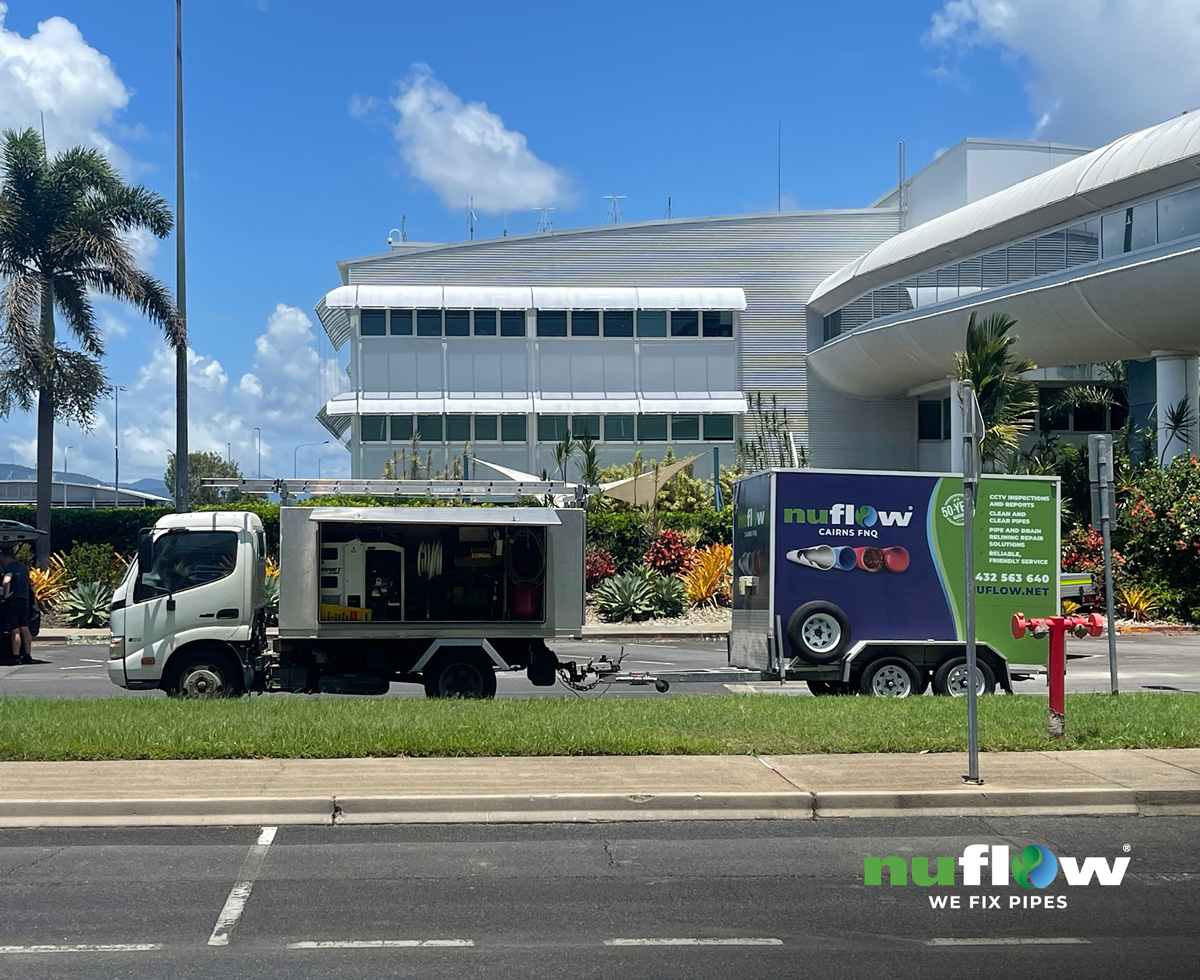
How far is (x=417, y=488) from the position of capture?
1571 centimetres

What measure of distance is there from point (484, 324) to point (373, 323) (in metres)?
3.76

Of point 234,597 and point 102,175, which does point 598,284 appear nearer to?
point 102,175

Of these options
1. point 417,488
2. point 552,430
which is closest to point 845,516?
point 417,488

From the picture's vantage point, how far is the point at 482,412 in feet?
144

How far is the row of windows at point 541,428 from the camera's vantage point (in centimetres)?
4416

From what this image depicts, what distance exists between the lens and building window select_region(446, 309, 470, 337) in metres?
44.6

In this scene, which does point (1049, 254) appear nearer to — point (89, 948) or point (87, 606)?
point (87, 606)

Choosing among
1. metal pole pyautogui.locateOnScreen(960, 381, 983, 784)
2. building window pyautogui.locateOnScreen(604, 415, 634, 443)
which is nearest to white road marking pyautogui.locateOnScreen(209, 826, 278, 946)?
metal pole pyautogui.locateOnScreen(960, 381, 983, 784)

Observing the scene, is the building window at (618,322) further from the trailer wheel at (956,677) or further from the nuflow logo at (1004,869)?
the nuflow logo at (1004,869)

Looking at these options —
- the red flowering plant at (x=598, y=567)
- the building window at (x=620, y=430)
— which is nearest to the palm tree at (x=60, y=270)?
the red flowering plant at (x=598, y=567)

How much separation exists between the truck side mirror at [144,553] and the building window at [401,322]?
30.4 m

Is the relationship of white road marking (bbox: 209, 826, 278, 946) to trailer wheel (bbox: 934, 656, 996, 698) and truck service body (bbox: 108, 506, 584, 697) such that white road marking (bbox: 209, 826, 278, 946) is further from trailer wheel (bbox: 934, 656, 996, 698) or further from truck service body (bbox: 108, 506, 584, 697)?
trailer wheel (bbox: 934, 656, 996, 698)

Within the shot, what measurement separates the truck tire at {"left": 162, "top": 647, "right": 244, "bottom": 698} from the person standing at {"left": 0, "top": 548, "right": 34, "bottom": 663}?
24.5ft

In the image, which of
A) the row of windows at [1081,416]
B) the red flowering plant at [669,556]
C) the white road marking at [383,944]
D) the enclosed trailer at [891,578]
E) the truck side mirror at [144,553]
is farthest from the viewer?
the row of windows at [1081,416]
